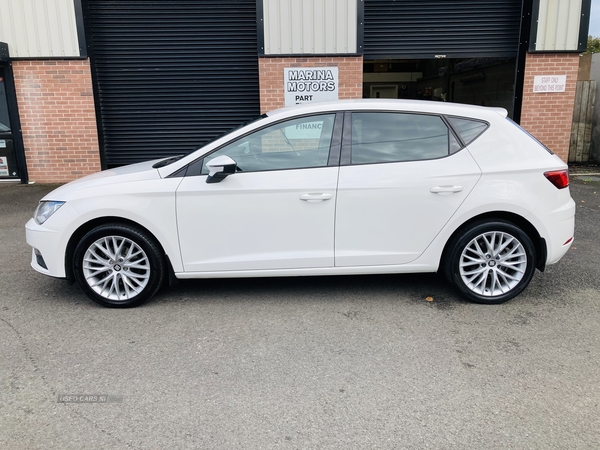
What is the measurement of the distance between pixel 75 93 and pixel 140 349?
794cm

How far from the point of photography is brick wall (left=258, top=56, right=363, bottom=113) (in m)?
9.95

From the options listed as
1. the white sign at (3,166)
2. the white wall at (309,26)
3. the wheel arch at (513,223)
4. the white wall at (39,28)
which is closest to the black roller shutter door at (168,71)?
the white wall at (39,28)

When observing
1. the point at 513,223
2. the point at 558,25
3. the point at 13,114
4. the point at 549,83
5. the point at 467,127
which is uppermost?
the point at 558,25

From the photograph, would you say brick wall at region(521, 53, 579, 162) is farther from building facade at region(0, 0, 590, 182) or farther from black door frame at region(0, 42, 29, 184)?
black door frame at region(0, 42, 29, 184)

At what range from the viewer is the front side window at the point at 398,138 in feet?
14.1

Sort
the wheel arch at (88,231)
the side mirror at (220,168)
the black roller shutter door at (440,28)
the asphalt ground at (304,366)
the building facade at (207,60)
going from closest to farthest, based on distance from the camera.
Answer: the asphalt ground at (304,366), the side mirror at (220,168), the wheel arch at (88,231), the building facade at (207,60), the black roller shutter door at (440,28)

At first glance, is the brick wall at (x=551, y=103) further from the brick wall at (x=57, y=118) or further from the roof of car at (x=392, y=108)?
the brick wall at (x=57, y=118)

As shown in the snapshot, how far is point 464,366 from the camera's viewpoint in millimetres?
3373

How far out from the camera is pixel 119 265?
170 inches

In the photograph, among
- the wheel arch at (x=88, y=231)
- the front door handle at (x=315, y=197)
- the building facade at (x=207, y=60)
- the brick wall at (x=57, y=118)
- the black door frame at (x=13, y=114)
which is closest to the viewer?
the front door handle at (x=315, y=197)

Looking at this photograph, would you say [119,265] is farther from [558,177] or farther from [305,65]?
[305,65]

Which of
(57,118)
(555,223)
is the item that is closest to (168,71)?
(57,118)

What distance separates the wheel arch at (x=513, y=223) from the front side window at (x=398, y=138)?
0.62 meters

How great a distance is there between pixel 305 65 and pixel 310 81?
0.31 meters
